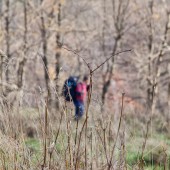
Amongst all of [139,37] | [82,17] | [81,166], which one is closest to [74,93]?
[81,166]

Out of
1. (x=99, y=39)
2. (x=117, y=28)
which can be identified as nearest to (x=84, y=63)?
(x=99, y=39)

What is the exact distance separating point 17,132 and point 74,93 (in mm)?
8940

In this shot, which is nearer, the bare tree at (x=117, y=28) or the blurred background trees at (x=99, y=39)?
→ the blurred background trees at (x=99, y=39)

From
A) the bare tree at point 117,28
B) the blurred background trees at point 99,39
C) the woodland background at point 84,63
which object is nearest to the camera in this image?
the woodland background at point 84,63

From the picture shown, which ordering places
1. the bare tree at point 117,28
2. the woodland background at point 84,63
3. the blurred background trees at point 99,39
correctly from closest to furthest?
the woodland background at point 84,63
the blurred background trees at point 99,39
the bare tree at point 117,28

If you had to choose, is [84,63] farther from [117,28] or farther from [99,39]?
[117,28]

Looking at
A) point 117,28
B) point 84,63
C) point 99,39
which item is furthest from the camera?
point 99,39

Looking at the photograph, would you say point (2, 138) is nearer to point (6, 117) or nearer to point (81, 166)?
point (6, 117)

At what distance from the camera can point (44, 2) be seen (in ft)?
50.8

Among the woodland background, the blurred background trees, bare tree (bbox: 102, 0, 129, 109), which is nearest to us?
the woodland background

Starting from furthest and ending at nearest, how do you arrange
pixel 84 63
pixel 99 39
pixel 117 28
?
pixel 99 39 → pixel 84 63 → pixel 117 28

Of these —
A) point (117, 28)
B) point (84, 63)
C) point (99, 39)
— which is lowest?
point (84, 63)

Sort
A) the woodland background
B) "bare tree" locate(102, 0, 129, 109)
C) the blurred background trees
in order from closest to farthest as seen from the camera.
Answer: the woodland background
the blurred background trees
"bare tree" locate(102, 0, 129, 109)

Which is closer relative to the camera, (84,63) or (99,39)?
(84,63)
